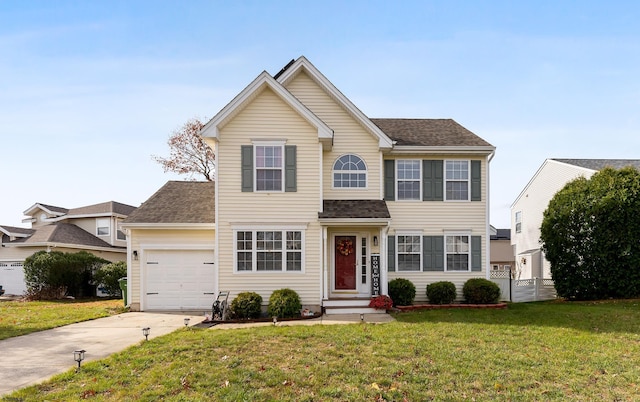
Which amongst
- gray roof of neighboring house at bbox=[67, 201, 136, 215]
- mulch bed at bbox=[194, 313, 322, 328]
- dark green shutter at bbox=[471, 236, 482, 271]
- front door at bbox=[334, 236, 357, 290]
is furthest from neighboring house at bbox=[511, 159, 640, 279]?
gray roof of neighboring house at bbox=[67, 201, 136, 215]

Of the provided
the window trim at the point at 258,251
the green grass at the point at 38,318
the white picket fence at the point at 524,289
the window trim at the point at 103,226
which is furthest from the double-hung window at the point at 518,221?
the window trim at the point at 103,226

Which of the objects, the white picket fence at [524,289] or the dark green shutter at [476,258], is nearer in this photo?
the dark green shutter at [476,258]

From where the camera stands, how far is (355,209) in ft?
48.2

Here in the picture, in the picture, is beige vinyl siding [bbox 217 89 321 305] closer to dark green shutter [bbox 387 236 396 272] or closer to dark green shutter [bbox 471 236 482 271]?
dark green shutter [bbox 387 236 396 272]

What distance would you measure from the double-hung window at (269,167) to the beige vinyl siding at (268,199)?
26 cm

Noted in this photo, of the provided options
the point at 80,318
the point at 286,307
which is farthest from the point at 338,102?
the point at 80,318

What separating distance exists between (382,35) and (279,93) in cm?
367

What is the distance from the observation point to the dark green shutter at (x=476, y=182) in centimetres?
1608

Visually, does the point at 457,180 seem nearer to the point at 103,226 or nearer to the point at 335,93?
the point at 335,93

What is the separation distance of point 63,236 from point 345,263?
18.4 metres

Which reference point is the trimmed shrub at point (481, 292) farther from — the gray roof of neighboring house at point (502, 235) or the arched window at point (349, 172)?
the gray roof of neighboring house at point (502, 235)

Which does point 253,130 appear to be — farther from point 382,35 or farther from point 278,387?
point 278,387

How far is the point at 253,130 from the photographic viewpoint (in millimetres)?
14289

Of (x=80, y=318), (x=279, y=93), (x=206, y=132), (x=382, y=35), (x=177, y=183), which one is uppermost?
(x=382, y=35)
